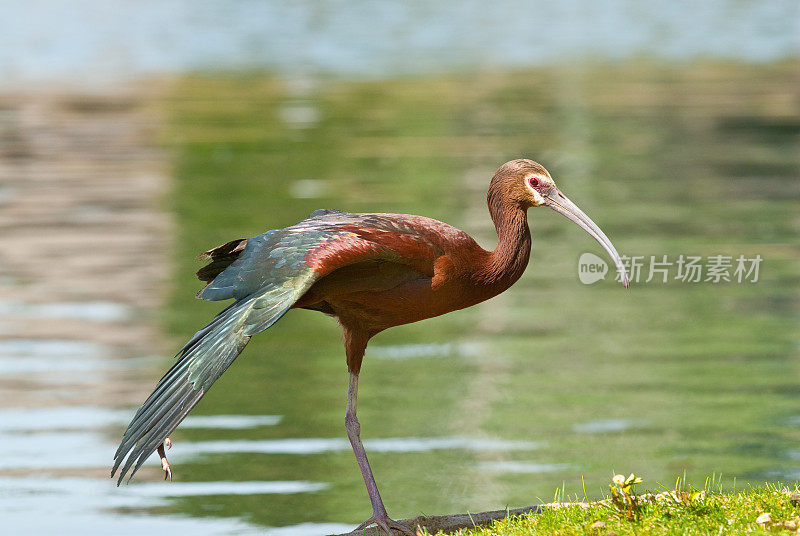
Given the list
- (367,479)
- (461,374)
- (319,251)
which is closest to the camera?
(319,251)

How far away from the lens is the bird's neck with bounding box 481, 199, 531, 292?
736cm

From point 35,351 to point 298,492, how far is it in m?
4.13

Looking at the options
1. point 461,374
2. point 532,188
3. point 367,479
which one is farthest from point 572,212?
point 461,374

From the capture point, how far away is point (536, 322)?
1321 centimetres

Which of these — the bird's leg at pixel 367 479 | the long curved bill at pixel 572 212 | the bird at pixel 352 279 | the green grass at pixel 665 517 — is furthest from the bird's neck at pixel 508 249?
the green grass at pixel 665 517

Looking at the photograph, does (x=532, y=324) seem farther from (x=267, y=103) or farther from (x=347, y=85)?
(x=347, y=85)

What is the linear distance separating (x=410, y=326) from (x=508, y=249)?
6.40 metres

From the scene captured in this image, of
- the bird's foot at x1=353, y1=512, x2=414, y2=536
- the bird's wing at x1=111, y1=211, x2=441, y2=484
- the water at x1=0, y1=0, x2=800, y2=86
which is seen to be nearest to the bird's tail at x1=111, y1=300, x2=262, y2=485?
the bird's wing at x1=111, y1=211, x2=441, y2=484

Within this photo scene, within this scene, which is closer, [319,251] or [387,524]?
[319,251]

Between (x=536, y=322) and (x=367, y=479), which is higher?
(x=367, y=479)

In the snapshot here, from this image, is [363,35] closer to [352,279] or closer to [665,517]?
[352,279]

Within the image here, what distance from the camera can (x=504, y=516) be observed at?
23.5 feet

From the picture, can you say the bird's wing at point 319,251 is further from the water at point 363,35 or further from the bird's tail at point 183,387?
the water at point 363,35

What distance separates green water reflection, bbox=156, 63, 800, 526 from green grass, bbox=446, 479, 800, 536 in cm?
120
